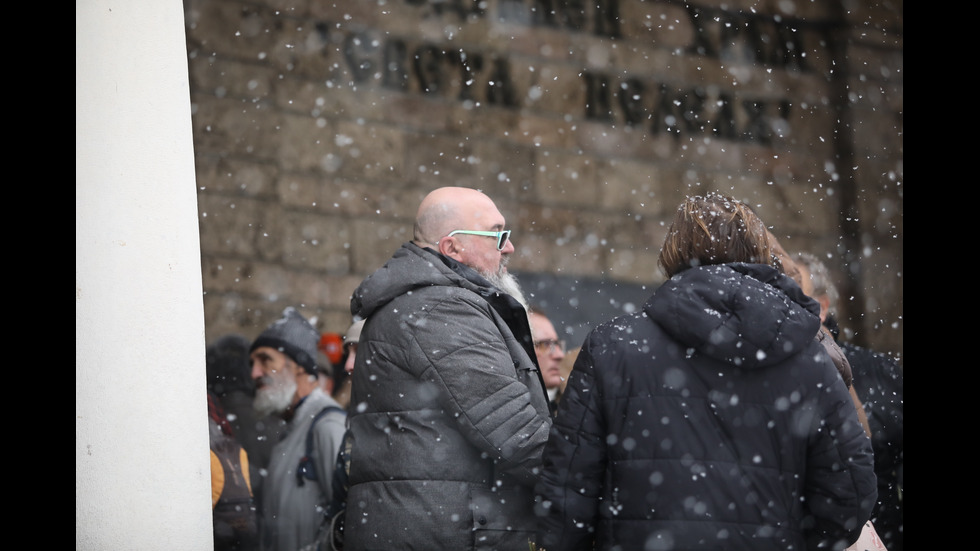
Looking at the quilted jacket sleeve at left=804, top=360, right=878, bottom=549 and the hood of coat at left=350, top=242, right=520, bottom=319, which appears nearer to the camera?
the quilted jacket sleeve at left=804, top=360, right=878, bottom=549

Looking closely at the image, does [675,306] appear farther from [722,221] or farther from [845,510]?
[845,510]

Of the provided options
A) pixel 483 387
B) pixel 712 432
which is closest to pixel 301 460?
pixel 483 387

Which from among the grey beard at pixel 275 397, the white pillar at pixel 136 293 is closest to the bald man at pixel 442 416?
the white pillar at pixel 136 293

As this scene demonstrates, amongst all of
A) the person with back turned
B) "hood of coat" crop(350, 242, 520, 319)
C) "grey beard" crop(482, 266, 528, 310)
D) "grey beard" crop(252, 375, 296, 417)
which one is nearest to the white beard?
"grey beard" crop(252, 375, 296, 417)

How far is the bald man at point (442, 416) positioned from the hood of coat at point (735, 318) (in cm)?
57

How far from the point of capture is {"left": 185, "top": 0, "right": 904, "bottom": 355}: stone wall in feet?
19.6

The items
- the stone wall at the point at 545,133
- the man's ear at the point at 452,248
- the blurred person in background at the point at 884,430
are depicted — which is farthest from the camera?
the stone wall at the point at 545,133

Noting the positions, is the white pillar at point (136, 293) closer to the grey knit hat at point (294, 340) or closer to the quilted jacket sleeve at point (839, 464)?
the grey knit hat at point (294, 340)

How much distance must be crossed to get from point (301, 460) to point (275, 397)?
0.85m

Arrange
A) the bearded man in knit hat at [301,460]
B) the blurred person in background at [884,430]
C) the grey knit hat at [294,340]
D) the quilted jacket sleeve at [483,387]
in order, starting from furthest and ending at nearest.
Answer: the grey knit hat at [294,340]
the bearded man in knit hat at [301,460]
the blurred person in background at [884,430]
the quilted jacket sleeve at [483,387]

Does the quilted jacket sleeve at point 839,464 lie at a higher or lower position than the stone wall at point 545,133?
lower

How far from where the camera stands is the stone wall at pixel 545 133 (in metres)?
5.96

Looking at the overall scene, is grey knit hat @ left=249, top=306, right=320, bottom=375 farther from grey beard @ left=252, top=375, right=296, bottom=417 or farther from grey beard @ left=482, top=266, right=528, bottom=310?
grey beard @ left=482, top=266, right=528, bottom=310

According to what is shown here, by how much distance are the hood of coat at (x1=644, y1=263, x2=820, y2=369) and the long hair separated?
0.15m
